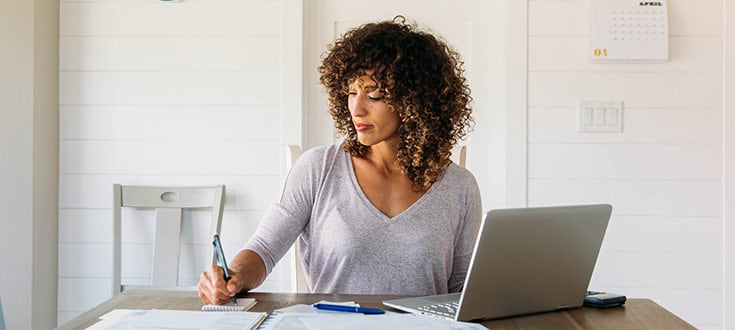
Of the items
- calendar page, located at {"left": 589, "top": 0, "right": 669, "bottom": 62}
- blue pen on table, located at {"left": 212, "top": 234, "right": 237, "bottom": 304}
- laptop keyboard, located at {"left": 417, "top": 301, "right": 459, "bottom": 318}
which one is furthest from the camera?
calendar page, located at {"left": 589, "top": 0, "right": 669, "bottom": 62}

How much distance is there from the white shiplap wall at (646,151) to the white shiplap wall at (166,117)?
2.96 feet

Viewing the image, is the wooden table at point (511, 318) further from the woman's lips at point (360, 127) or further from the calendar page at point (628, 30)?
the calendar page at point (628, 30)

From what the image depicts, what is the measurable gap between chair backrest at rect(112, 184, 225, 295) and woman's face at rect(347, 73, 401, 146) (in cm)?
123

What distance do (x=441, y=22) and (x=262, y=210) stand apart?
3.17 feet

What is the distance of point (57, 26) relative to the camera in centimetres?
281

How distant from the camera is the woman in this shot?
61.1 inches

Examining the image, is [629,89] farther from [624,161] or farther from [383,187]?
[383,187]

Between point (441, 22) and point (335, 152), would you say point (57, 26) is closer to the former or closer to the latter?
point (441, 22)

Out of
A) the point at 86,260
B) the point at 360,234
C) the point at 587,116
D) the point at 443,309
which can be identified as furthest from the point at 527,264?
the point at 86,260

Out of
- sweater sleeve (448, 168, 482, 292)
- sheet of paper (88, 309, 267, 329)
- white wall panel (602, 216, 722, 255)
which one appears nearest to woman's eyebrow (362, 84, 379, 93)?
sweater sleeve (448, 168, 482, 292)

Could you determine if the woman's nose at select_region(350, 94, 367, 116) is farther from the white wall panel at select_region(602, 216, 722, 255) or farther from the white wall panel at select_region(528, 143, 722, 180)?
the white wall panel at select_region(602, 216, 722, 255)

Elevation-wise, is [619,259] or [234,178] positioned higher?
[234,178]

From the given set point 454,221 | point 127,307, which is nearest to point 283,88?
point 454,221

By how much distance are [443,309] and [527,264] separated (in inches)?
6.1
